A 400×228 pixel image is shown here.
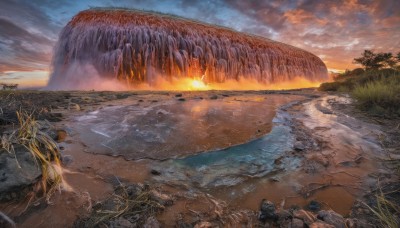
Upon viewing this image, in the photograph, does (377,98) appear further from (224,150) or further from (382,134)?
(224,150)

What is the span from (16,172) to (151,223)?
102 centimetres

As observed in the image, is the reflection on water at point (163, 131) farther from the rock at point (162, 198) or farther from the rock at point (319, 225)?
the rock at point (319, 225)

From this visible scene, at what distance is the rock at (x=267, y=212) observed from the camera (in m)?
1.25

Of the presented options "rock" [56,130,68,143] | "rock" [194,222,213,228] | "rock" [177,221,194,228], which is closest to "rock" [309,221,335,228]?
"rock" [194,222,213,228]

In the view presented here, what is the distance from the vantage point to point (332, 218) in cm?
119

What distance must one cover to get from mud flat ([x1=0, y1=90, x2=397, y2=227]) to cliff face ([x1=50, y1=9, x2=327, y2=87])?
10178mm

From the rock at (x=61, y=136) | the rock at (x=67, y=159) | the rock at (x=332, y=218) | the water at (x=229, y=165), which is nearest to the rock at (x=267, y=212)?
the rock at (x=332, y=218)

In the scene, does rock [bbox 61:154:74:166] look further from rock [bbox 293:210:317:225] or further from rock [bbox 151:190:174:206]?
rock [bbox 293:210:317:225]

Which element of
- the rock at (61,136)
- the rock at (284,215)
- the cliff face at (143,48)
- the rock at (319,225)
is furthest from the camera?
the cliff face at (143,48)

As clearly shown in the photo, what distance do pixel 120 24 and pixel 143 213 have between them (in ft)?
46.4

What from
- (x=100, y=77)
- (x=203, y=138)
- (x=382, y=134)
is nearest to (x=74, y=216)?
(x=203, y=138)

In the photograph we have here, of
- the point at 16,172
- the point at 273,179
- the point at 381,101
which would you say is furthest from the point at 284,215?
the point at 381,101

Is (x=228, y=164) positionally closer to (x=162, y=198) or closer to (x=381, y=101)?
(x=162, y=198)

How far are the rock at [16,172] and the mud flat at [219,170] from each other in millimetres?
106
